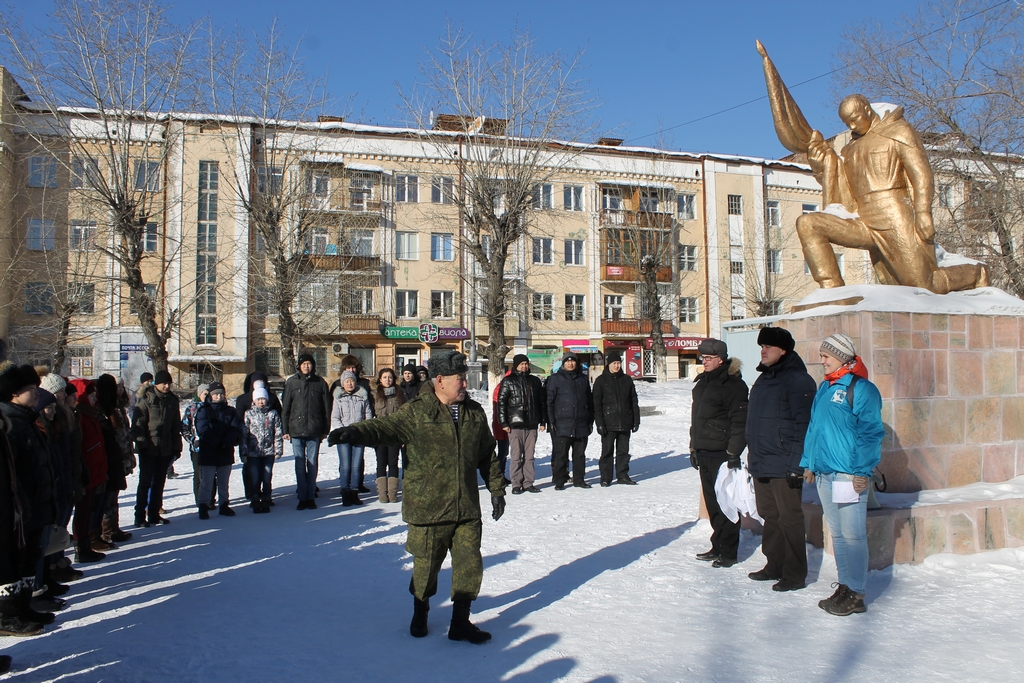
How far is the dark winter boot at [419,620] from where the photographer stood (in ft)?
13.3

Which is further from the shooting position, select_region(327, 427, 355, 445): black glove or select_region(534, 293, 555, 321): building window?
select_region(534, 293, 555, 321): building window

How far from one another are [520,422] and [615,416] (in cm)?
134

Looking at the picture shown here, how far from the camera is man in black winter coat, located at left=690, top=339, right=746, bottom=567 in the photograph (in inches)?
214

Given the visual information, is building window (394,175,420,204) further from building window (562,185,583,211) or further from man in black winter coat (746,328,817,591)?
man in black winter coat (746,328,817,591)

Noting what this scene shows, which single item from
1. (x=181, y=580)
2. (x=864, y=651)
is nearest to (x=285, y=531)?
(x=181, y=580)

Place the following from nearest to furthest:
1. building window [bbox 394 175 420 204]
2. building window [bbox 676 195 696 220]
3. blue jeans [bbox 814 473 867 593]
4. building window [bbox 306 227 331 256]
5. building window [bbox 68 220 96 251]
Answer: blue jeans [bbox 814 473 867 593] → building window [bbox 68 220 96 251] → building window [bbox 306 227 331 256] → building window [bbox 394 175 420 204] → building window [bbox 676 195 696 220]

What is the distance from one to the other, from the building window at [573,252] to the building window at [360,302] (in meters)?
9.77

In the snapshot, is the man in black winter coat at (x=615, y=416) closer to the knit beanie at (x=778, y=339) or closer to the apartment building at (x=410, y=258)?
the knit beanie at (x=778, y=339)

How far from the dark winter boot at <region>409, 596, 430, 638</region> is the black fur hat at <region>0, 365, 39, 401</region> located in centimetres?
263

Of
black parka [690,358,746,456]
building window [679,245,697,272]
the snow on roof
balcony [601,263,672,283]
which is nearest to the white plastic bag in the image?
black parka [690,358,746,456]

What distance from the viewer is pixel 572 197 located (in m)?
35.5

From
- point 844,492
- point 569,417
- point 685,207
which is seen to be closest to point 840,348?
point 844,492

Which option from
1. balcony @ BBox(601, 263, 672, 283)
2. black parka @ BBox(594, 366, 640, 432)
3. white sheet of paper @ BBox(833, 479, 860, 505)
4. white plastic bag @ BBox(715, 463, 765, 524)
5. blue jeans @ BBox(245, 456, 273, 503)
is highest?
balcony @ BBox(601, 263, 672, 283)

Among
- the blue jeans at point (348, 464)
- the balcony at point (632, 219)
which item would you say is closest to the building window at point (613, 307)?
the balcony at point (632, 219)
